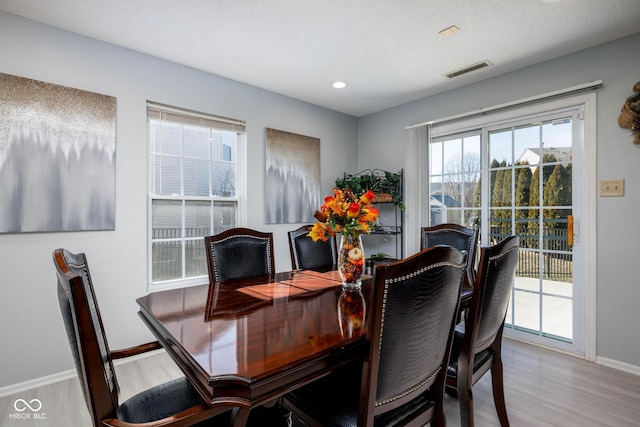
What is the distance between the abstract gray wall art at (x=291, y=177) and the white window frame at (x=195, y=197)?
29cm

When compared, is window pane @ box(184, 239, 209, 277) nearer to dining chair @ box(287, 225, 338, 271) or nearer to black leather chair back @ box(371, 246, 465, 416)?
dining chair @ box(287, 225, 338, 271)

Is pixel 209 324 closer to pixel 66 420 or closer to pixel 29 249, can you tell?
pixel 66 420

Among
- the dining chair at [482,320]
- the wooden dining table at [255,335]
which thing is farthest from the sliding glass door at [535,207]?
the wooden dining table at [255,335]

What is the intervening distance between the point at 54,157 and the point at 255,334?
Answer: 225 centimetres

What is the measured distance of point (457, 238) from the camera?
262cm

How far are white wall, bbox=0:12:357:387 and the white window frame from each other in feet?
0.21

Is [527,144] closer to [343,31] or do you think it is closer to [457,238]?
[457,238]

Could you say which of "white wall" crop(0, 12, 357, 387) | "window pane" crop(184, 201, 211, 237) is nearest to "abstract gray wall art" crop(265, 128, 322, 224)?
"white wall" crop(0, 12, 357, 387)

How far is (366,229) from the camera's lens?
1.81 meters

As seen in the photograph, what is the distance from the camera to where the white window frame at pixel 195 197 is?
2.85m

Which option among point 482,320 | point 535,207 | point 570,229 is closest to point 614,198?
point 570,229

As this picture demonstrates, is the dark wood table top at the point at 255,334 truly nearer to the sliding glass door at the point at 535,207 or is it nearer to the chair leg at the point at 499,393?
the chair leg at the point at 499,393

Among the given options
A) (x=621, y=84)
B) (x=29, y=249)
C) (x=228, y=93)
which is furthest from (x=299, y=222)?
(x=621, y=84)

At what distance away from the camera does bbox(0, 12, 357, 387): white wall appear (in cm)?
221
